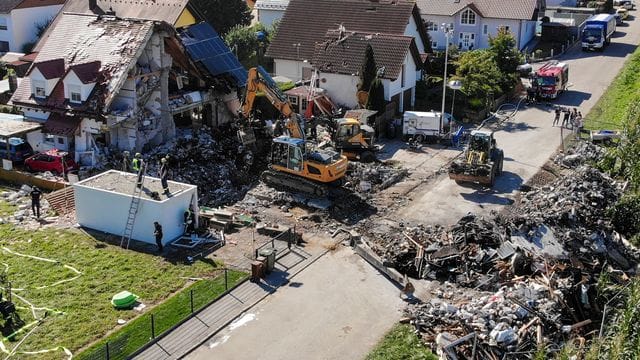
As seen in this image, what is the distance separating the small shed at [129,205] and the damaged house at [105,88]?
6.95m

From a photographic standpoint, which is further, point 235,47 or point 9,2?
point 9,2

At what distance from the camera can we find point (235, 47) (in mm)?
59688

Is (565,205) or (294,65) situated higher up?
(294,65)

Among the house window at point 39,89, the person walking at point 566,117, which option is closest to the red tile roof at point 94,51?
the house window at point 39,89

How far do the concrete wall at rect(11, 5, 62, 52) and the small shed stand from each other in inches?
1558

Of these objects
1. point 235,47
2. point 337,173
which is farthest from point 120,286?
point 235,47

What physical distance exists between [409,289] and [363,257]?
3.51m

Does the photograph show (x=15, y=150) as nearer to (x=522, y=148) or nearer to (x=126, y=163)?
(x=126, y=163)

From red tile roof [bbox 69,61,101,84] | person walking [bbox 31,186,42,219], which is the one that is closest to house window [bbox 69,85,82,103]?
red tile roof [bbox 69,61,101,84]

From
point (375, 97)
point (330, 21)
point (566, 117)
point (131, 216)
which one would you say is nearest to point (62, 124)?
point (131, 216)

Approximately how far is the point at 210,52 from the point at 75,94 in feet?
31.4

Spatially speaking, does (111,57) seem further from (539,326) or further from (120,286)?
(539,326)

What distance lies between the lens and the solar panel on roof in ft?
149

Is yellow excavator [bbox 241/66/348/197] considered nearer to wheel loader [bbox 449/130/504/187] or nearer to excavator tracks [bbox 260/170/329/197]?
excavator tracks [bbox 260/170/329/197]
